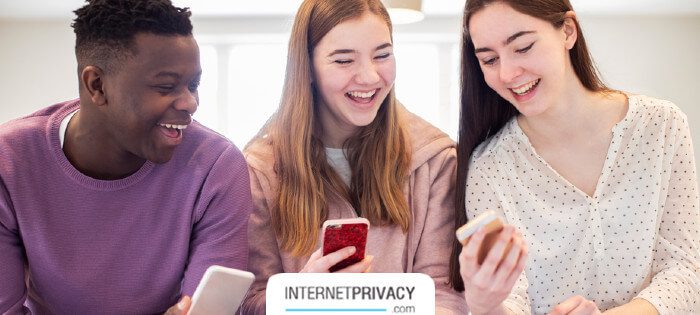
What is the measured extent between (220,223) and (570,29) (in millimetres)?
857

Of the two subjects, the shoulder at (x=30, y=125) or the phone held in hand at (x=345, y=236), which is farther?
the shoulder at (x=30, y=125)

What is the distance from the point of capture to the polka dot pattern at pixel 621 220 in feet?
5.16

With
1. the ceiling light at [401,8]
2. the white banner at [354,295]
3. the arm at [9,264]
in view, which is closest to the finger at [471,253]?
the white banner at [354,295]

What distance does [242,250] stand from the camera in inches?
58.6

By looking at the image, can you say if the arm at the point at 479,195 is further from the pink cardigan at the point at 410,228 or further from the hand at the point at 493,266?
the hand at the point at 493,266

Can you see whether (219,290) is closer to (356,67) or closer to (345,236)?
(345,236)

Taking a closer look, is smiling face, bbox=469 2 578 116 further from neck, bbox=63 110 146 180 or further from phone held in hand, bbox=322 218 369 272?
neck, bbox=63 110 146 180

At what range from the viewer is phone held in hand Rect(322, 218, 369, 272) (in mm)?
1229

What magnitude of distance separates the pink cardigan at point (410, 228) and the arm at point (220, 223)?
0.19 metres

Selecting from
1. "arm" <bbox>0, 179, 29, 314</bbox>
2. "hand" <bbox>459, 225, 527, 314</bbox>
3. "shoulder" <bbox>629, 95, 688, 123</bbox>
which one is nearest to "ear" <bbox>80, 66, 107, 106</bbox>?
"arm" <bbox>0, 179, 29, 314</bbox>

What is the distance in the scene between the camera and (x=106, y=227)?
142cm

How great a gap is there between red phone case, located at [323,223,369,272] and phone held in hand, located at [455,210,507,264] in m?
0.26

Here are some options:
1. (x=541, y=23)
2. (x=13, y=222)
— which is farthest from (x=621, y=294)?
(x=13, y=222)

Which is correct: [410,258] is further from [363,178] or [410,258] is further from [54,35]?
[54,35]
